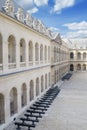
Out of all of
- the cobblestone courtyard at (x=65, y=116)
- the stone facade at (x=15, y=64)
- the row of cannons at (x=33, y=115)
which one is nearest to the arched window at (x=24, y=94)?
the stone facade at (x=15, y=64)

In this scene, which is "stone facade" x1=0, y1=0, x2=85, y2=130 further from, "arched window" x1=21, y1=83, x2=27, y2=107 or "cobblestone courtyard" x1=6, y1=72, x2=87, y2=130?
"cobblestone courtyard" x1=6, y1=72, x2=87, y2=130

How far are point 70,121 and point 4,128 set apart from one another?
6.21 metres

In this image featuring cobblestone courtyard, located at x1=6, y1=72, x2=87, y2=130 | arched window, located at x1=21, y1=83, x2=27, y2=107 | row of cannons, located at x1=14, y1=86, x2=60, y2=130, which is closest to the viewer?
row of cannons, located at x1=14, y1=86, x2=60, y2=130

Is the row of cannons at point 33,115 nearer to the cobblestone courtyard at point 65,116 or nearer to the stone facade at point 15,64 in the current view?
the cobblestone courtyard at point 65,116

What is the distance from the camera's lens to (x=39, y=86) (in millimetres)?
29469

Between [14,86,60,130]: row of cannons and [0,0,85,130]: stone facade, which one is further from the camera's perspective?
[0,0,85,130]: stone facade

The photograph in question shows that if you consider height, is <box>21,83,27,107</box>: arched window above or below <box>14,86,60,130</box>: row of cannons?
above

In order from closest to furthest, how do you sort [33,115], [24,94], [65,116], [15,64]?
[33,115]
[15,64]
[65,116]
[24,94]

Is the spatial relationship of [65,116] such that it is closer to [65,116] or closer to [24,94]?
[65,116]

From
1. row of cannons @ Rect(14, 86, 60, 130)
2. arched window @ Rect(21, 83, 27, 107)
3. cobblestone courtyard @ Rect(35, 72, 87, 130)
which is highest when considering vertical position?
arched window @ Rect(21, 83, 27, 107)

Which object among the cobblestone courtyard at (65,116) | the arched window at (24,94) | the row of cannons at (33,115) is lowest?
the cobblestone courtyard at (65,116)

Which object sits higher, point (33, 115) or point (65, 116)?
point (33, 115)

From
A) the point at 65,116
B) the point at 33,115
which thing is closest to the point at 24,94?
the point at 33,115

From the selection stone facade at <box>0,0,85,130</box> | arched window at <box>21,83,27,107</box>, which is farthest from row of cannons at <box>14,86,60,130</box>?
arched window at <box>21,83,27,107</box>
